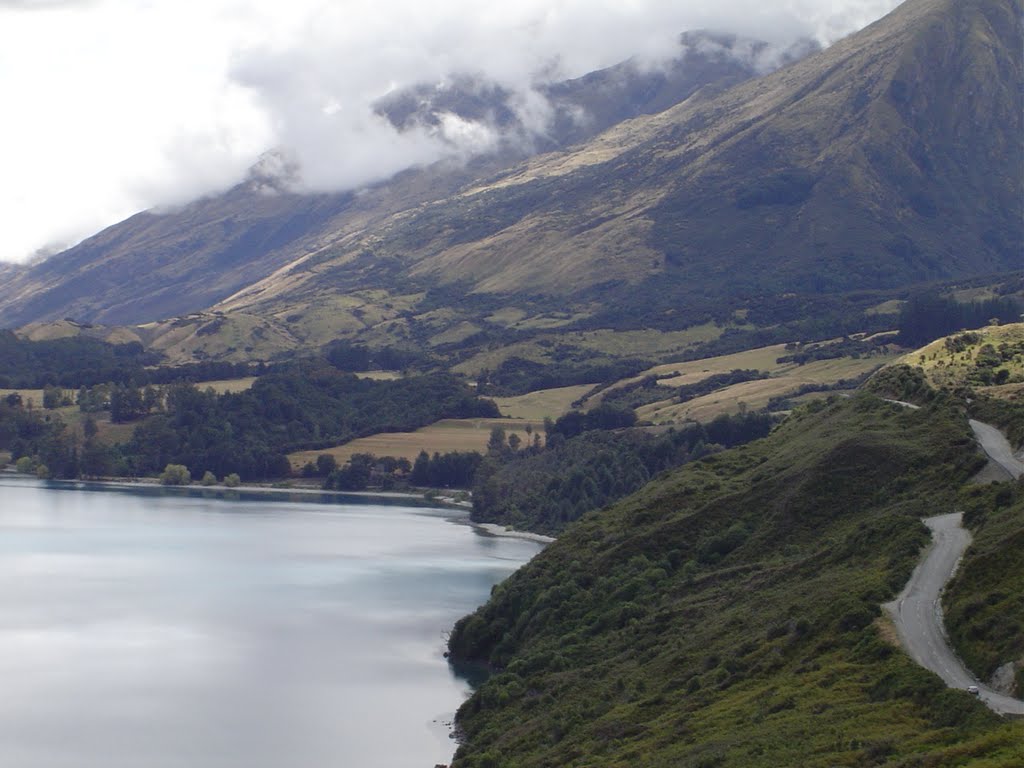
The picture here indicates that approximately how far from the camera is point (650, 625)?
83188mm

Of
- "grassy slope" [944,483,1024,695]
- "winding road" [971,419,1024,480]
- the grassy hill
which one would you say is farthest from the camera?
the grassy hill

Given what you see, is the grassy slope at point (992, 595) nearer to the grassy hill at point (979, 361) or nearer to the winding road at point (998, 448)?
the winding road at point (998, 448)

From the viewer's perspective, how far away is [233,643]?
108 metres

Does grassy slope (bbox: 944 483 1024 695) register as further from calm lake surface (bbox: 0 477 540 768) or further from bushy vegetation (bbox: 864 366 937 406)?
bushy vegetation (bbox: 864 366 937 406)

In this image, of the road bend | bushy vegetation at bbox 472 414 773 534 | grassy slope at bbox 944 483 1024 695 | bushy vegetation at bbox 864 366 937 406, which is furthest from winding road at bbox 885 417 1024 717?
bushy vegetation at bbox 472 414 773 534

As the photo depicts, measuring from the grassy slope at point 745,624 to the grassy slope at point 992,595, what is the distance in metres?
2.21

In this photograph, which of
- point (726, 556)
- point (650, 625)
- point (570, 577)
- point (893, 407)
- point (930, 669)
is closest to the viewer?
point (930, 669)

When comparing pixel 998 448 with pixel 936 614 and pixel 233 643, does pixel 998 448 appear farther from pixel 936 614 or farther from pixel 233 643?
pixel 233 643

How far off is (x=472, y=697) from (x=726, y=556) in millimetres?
16437

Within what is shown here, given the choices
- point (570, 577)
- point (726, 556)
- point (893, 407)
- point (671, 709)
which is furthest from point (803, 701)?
point (893, 407)

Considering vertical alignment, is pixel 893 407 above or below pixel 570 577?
above

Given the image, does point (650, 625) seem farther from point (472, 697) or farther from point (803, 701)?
point (803, 701)

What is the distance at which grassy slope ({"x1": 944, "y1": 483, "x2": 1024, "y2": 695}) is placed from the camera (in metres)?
50.3

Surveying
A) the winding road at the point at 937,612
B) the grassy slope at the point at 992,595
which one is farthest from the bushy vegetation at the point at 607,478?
the grassy slope at the point at 992,595
